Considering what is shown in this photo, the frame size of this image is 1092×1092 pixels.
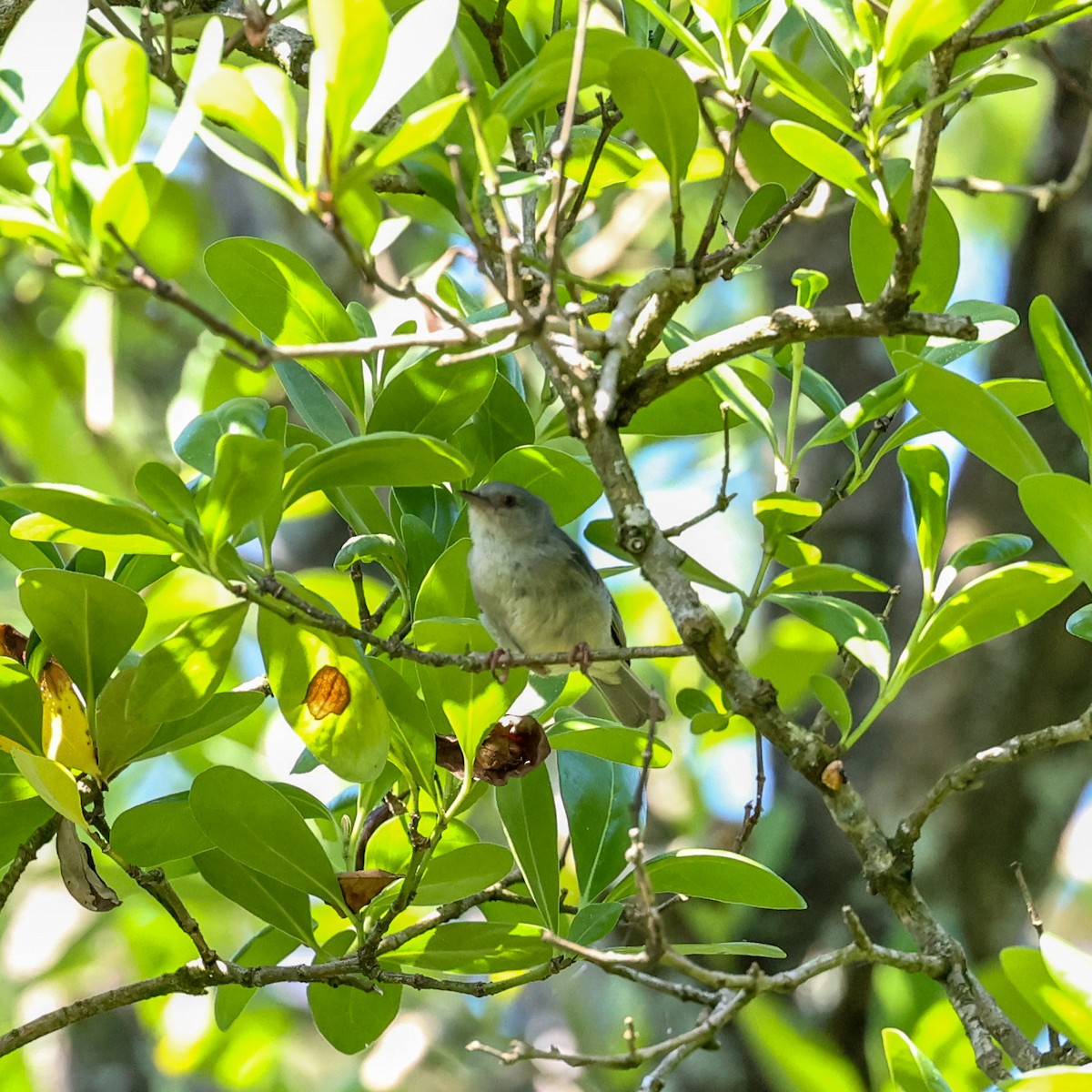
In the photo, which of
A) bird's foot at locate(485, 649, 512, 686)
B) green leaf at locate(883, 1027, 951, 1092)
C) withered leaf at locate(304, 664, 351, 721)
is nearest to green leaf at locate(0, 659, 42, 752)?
withered leaf at locate(304, 664, 351, 721)

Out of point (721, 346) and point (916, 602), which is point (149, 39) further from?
point (916, 602)

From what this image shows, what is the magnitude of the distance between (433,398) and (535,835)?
71cm

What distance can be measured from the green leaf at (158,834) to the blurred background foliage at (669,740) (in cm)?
83

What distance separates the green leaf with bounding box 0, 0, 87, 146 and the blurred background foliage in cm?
134

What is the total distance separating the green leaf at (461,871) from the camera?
1.91 meters

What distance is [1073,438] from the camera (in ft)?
13.6

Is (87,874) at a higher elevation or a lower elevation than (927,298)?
lower

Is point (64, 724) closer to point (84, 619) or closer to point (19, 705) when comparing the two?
point (19, 705)

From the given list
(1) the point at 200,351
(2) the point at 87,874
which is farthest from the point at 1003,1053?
(1) the point at 200,351

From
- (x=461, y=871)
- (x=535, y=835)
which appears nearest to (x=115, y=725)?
(x=461, y=871)

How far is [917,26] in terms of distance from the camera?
1511 millimetres

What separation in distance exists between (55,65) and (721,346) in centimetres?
88

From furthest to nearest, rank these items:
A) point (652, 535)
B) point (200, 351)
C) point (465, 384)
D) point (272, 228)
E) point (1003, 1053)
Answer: point (272, 228) → point (200, 351) → point (465, 384) → point (1003, 1053) → point (652, 535)

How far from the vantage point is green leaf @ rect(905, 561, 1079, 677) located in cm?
171
